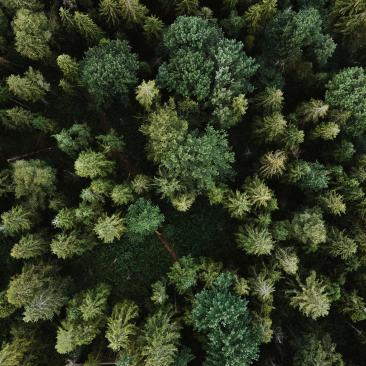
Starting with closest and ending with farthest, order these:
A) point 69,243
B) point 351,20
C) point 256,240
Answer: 1. point 256,240
2. point 69,243
3. point 351,20

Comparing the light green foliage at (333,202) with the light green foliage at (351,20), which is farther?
the light green foliage at (351,20)

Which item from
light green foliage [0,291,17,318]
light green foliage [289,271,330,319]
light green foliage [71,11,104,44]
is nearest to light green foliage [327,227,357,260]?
light green foliage [289,271,330,319]

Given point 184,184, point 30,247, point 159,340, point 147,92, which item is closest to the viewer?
point 159,340

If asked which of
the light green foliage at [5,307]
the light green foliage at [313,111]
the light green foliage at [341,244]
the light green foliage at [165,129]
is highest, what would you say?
the light green foliage at [313,111]

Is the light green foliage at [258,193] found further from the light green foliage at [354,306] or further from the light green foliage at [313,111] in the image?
the light green foliage at [354,306]

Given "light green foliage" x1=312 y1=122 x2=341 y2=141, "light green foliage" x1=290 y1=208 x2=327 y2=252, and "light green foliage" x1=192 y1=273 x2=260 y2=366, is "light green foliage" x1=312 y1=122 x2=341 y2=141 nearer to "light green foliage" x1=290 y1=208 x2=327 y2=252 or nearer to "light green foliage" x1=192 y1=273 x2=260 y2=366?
"light green foliage" x1=290 y1=208 x2=327 y2=252

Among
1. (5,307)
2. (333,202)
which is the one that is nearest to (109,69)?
(5,307)

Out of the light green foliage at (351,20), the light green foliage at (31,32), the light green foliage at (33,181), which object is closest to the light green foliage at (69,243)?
the light green foliage at (33,181)

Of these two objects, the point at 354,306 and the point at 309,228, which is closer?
the point at 309,228

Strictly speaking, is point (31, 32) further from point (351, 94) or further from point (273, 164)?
point (351, 94)
